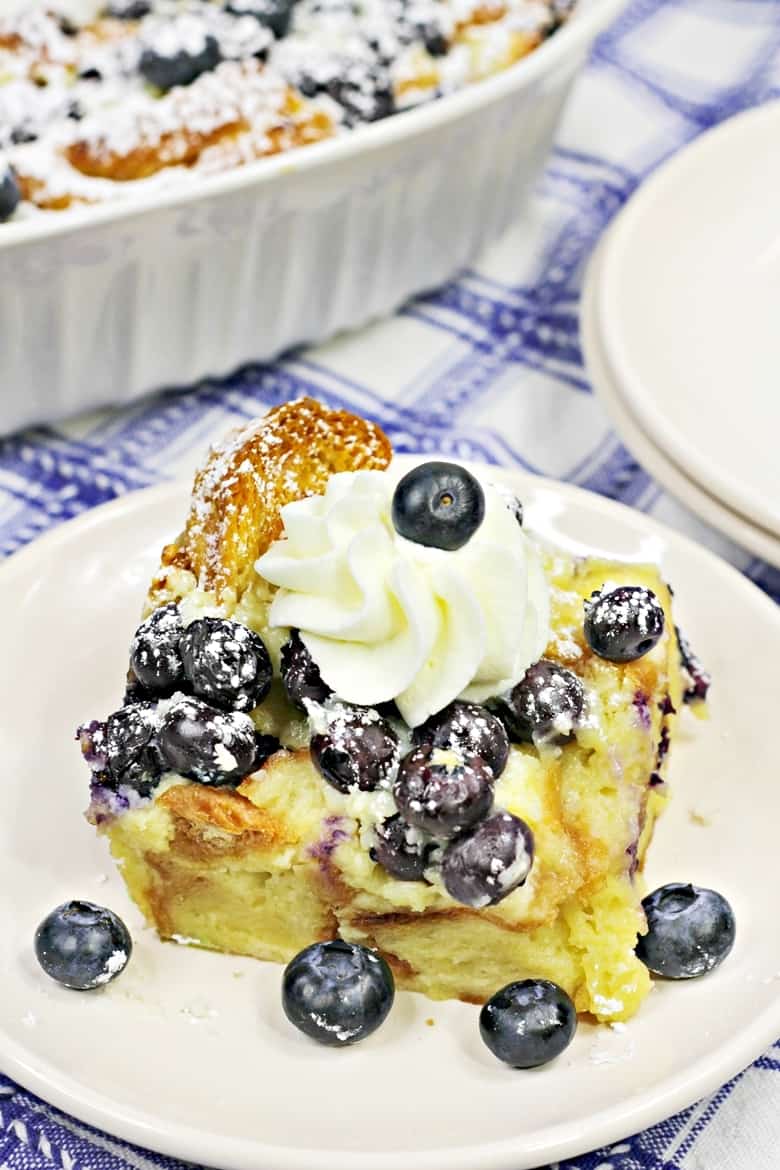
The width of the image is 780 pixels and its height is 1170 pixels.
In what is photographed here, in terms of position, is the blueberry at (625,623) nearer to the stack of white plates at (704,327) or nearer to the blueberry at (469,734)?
the blueberry at (469,734)

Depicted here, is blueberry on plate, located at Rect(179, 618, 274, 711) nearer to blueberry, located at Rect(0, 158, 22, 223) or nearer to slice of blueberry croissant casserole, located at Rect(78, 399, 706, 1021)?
slice of blueberry croissant casserole, located at Rect(78, 399, 706, 1021)

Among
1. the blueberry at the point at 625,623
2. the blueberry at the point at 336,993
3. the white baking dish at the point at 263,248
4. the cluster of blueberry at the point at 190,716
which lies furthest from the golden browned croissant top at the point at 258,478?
the white baking dish at the point at 263,248

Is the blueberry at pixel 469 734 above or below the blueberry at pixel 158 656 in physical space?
above

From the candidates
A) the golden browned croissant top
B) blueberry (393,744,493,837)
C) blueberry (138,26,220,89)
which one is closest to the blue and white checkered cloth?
blueberry (138,26,220,89)

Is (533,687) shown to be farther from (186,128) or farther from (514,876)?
(186,128)

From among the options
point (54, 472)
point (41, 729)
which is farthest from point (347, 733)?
point (54, 472)

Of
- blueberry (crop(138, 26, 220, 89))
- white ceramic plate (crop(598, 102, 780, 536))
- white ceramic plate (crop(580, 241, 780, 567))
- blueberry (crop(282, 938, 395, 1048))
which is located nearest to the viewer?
blueberry (crop(282, 938, 395, 1048))

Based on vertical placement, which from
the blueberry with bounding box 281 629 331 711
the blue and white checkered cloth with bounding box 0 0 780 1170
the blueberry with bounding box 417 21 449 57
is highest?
the blueberry with bounding box 417 21 449 57
